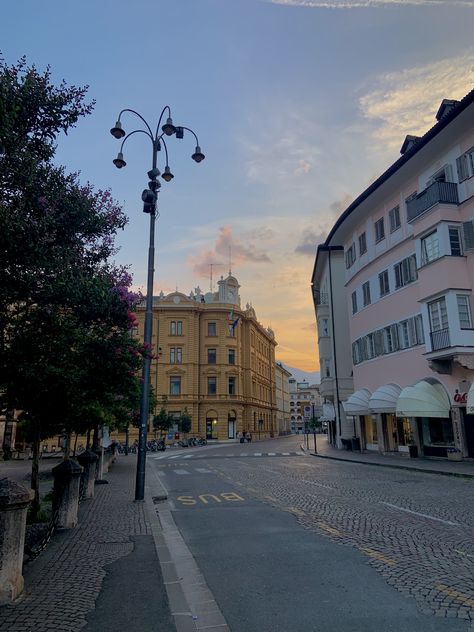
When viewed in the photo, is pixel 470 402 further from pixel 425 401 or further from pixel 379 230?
pixel 379 230

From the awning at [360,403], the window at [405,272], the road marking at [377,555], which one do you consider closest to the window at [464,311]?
the window at [405,272]

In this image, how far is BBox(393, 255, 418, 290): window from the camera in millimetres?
26781

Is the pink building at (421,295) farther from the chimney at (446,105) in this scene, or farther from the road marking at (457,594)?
the road marking at (457,594)

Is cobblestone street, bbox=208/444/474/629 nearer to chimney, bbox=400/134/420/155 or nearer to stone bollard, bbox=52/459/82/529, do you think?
stone bollard, bbox=52/459/82/529

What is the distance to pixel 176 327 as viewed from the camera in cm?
7238

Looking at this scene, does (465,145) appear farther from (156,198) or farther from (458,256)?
(156,198)

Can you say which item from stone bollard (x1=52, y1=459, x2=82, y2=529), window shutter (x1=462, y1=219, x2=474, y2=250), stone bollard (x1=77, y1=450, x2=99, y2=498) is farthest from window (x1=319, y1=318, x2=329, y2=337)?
stone bollard (x1=52, y1=459, x2=82, y2=529)

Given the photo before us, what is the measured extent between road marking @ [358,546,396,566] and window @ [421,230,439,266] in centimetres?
1879

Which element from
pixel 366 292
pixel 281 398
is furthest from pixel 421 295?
pixel 281 398

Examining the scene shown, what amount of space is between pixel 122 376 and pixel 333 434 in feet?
126

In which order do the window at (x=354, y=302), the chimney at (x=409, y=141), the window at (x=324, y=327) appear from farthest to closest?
the window at (x=324, y=327) < the window at (x=354, y=302) < the chimney at (x=409, y=141)

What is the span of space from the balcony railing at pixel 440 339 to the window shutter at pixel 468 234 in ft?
13.2

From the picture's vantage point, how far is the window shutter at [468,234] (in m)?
22.6

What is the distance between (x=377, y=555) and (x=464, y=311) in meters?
17.8
